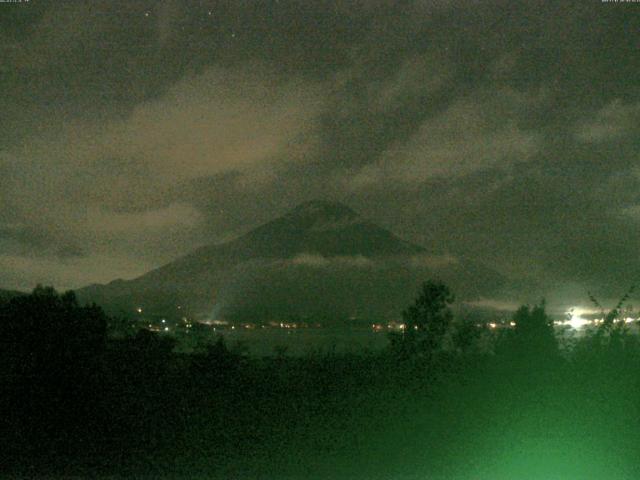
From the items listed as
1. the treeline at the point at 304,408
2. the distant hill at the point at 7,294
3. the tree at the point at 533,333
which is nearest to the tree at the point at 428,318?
the treeline at the point at 304,408

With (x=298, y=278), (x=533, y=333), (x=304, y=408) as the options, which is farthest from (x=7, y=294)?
(x=298, y=278)

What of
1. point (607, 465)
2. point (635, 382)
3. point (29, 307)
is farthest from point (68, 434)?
point (635, 382)

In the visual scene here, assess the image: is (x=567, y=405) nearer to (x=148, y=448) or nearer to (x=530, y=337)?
(x=530, y=337)

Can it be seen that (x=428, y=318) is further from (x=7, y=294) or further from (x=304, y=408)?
(x=7, y=294)

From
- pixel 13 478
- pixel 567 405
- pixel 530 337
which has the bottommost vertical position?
pixel 13 478

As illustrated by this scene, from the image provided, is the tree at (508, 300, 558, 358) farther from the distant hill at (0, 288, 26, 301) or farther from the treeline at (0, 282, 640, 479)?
the distant hill at (0, 288, 26, 301)

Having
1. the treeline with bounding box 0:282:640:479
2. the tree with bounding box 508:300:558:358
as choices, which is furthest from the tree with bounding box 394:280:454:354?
the tree with bounding box 508:300:558:358

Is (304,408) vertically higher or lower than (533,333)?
lower
